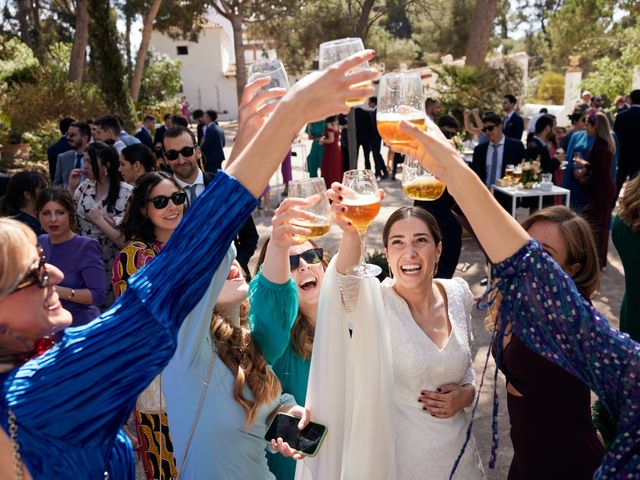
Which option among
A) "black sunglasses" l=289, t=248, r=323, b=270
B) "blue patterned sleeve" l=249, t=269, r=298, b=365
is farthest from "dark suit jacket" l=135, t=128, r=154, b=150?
"blue patterned sleeve" l=249, t=269, r=298, b=365

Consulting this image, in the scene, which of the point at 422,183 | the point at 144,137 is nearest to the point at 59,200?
the point at 422,183

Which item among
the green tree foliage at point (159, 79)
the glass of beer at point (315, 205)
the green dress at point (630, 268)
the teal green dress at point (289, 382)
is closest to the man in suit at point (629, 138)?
the green dress at point (630, 268)

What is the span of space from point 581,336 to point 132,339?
1.03 metres

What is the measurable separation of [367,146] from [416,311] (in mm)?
12474

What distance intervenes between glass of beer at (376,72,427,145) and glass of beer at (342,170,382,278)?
11.8 inches

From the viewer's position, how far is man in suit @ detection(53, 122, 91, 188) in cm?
738

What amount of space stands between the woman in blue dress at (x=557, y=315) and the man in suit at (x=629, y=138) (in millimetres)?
9064

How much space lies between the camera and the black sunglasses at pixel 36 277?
1.29 metres

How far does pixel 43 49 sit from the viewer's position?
105 ft

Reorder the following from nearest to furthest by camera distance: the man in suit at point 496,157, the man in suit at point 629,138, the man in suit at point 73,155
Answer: the man in suit at point 73,155
the man in suit at point 496,157
the man in suit at point 629,138

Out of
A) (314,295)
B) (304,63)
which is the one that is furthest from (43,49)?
(314,295)

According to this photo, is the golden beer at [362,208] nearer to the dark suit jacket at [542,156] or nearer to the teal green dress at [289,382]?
the teal green dress at [289,382]

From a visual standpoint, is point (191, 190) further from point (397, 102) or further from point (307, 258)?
point (397, 102)

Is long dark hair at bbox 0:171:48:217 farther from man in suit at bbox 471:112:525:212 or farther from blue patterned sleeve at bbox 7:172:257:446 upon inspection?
man in suit at bbox 471:112:525:212
